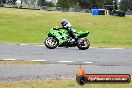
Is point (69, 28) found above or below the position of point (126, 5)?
above

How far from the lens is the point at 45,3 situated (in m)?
136

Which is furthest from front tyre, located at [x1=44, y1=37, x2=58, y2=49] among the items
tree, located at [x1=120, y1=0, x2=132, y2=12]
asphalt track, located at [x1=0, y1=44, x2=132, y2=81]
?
tree, located at [x1=120, y1=0, x2=132, y2=12]

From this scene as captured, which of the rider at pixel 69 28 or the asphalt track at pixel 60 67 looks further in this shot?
the rider at pixel 69 28

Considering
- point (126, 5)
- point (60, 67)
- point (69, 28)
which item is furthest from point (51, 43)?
point (126, 5)

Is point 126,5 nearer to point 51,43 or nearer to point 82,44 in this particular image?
point 82,44

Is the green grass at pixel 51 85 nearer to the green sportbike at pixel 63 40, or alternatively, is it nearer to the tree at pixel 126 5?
the green sportbike at pixel 63 40

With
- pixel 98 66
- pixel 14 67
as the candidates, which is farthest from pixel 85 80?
pixel 98 66

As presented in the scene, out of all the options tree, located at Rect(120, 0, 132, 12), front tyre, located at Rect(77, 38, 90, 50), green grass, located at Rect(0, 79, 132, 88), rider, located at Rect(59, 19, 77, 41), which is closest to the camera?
green grass, located at Rect(0, 79, 132, 88)

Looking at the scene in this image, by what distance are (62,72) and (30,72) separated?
0.91 m

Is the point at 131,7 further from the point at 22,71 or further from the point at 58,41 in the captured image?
the point at 22,71

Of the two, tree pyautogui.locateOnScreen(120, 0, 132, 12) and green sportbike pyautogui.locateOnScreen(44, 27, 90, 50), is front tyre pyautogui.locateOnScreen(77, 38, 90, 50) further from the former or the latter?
tree pyautogui.locateOnScreen(120, 0, 132, 12)

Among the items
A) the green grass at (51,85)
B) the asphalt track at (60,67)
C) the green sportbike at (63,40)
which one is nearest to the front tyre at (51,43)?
the green sportbike at (63,40)

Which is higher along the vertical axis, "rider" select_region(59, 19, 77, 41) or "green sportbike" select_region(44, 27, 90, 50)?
"rider" select_region(59, 19, 77, 41)

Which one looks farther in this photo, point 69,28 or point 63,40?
point 63,40
